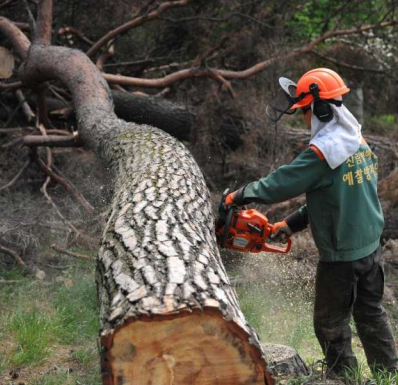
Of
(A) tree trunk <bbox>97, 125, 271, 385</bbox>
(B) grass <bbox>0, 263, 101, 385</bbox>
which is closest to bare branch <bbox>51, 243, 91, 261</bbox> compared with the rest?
(B) grass <bbox>0, 263, 101, 385</bbox>

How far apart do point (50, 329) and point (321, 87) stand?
2486 mm

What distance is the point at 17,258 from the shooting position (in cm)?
564

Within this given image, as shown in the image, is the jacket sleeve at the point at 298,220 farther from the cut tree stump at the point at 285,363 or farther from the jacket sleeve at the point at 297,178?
the cut tree stump at the point at 285,363

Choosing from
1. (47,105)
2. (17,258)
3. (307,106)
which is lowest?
(17,258)

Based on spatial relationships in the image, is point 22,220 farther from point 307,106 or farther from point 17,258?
point 307,106

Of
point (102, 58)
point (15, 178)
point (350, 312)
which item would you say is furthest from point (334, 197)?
point (102, 58)

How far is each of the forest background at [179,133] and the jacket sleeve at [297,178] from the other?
155cm

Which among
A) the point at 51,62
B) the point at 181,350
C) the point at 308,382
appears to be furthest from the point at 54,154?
the point at 181,350

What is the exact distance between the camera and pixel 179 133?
8.37 meters

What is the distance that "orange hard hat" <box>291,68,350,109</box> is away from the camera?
3602 mm

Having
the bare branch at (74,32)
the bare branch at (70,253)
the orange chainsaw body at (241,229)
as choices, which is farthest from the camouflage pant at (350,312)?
the bare branch at (74,32)

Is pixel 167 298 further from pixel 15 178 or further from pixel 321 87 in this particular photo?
pixel 15 178

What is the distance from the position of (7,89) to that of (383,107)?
6133 millimetres

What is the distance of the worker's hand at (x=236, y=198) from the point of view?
12.0ft
